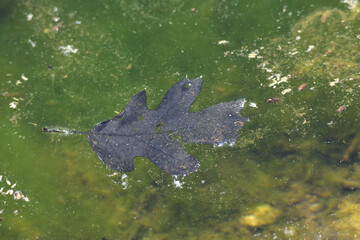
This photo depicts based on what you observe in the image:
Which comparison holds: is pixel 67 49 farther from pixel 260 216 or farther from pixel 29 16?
pixel 260 216

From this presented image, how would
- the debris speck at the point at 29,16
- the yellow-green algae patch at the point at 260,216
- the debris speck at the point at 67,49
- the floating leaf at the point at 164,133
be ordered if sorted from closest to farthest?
the yellow-green algae patch at the point at 260,216 < the floating leaf at the point at 164,133 < the debris speck at the point at 67,49 < the debris speck at the point at 29,16

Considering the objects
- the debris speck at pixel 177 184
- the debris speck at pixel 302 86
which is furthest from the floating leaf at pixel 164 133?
the debris speck at pixel 302 86

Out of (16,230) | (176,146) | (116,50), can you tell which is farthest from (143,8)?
(16,230)

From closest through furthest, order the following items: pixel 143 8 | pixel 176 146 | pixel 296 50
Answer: pixel 176 146 < pixel 296 50 < pixel 143 8

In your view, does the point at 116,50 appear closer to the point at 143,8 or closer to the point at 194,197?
the point at 143,8

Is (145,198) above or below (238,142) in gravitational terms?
below

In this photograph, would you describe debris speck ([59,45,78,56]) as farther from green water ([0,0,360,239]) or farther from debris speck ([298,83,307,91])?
debris speck ([298,83,307,91])

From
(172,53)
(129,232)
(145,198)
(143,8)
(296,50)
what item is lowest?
(129,232)

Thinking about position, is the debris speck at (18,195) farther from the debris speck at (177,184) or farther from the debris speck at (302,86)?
the debris speck at (302,86)
